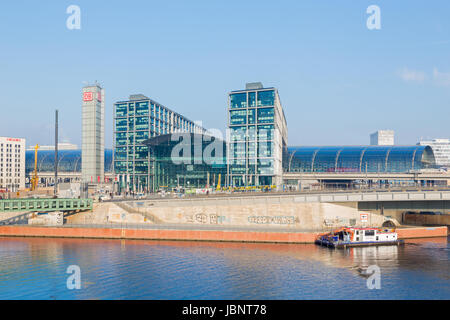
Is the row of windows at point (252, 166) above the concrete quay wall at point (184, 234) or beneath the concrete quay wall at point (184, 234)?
above

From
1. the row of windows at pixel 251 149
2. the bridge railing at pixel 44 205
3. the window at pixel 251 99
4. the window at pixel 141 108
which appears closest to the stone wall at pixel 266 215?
the bridge railing at pixel 44 205

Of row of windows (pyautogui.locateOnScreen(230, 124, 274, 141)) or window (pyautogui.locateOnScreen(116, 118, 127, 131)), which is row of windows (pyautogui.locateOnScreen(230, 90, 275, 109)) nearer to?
row of windows (pyautogui.locateOnScreen(230, 124, 274, 141))

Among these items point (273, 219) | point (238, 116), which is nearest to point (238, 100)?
point (238, 116)

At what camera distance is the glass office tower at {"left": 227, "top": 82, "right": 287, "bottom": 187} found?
504ft

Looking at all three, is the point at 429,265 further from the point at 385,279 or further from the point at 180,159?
the point at 180,159

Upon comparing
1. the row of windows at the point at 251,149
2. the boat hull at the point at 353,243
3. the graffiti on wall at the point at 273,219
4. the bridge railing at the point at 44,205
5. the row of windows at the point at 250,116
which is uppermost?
the row of windows at the point at 250,116

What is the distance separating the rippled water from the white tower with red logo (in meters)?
78.1

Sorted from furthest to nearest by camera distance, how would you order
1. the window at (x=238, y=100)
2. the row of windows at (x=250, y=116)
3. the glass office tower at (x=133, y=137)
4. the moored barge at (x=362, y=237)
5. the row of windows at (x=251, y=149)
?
the glass office tower at (x=133, y=137), the window at (x=238, y=100), the row of windows at (x=251, y=149), the row of windows at (x=250, y=116), the moored barge at (x=362, y=237)

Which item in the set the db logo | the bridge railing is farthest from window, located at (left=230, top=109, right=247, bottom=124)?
the bridge railing

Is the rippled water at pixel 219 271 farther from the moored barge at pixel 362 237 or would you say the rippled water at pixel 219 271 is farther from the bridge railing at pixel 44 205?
the bridge railing at pixel 44 205

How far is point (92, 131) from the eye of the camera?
151 metres

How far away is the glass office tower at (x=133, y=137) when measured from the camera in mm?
178625
